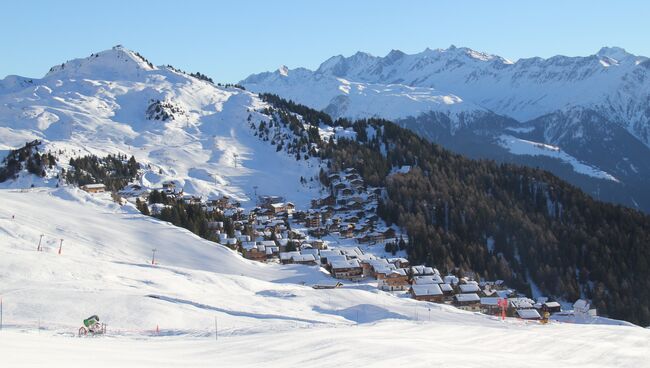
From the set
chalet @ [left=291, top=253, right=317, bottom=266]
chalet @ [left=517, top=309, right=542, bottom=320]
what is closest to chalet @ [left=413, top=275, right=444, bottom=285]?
chalet @ [left=517, top=309, right=542, bottom=320]

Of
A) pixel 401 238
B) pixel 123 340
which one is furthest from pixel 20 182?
pixel 123 340

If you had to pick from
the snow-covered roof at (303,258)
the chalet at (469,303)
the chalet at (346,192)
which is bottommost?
the chalet at (469,303)

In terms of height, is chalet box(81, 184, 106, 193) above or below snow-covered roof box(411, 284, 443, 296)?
above

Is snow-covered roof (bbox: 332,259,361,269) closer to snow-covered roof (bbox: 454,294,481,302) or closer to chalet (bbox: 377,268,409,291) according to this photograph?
chalet (bbox: 377,268,409,291)

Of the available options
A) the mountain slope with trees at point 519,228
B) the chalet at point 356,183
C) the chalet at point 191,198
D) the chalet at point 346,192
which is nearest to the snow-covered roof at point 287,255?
the mountain slope with trees at point 519,228

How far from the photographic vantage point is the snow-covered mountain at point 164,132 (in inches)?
5290

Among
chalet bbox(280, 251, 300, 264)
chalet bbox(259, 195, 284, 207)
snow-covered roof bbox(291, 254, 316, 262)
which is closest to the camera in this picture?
snow-covered roof bbox(291, 254, 316, 262)

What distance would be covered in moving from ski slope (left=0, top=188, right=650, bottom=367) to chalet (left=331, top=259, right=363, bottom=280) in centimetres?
646

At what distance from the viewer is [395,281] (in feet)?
238

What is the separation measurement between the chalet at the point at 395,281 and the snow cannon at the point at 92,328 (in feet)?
142

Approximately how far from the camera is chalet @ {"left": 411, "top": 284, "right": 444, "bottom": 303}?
217 ft

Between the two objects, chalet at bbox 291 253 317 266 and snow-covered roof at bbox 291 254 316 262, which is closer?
chalet at bbox 291 253 317 266

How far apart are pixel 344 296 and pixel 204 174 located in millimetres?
91985

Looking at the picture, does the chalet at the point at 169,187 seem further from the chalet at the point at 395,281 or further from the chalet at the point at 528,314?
the chalet at the point at 528,314
